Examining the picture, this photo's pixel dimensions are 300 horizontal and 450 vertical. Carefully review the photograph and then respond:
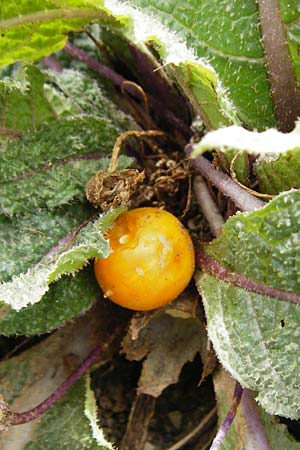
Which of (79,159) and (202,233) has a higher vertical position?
(79,159)

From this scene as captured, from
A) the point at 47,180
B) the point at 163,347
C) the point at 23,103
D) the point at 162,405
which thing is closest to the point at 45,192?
the point at 47,180

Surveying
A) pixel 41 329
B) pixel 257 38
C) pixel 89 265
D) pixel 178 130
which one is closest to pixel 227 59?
pixel 257 38

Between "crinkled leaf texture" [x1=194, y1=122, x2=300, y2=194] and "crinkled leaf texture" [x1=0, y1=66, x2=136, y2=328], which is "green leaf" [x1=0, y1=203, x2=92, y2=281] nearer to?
"crinkled leaf texture" [x1=0, y1=66, x2=136, y2=328]

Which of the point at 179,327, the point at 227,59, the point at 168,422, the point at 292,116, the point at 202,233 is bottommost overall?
the point at 168,422

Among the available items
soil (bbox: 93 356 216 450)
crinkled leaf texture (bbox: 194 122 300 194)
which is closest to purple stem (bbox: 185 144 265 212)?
crinkled leaf texture (bbox: 194 122 300 194)

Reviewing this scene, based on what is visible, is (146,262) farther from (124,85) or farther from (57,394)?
(124,85)

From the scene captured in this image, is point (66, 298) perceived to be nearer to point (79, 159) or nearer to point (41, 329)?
point (41, 329)
